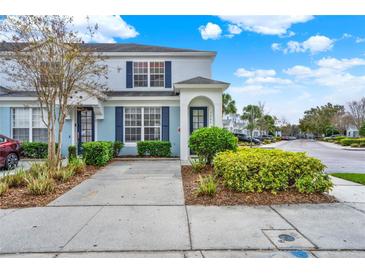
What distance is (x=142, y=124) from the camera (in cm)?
1402

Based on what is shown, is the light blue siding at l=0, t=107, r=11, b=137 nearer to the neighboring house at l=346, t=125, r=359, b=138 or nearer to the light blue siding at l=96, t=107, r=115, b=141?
the light blue siding at l=96, t=107, r=115, b=141

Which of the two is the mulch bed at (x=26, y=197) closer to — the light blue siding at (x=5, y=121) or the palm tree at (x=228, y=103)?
the light blue siding at (x=5, y=121)

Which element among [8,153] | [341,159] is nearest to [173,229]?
[8,153]

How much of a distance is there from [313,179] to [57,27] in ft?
30.6

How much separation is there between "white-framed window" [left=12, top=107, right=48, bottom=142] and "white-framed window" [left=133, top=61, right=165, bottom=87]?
5746mm

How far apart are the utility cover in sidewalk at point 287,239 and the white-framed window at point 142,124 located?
34.5 feet

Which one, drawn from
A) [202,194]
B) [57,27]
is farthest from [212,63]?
[202,194]

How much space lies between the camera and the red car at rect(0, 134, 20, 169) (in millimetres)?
9961

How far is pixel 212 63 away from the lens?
1545 cm

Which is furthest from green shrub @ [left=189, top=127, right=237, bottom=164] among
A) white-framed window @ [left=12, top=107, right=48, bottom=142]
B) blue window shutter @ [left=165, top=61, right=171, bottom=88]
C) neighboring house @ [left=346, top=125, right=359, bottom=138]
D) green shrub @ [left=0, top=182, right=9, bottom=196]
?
neighboring house @ [left=346, top=125, right=359, bottom=138]
